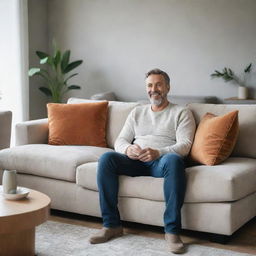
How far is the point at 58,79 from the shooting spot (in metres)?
6.61

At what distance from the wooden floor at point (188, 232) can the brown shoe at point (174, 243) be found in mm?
121

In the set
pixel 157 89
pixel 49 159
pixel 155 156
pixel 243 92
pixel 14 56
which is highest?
pixel 14 56

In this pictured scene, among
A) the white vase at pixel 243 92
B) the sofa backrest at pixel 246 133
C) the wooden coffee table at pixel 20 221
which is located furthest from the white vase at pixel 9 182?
the white vase at pixel 243 92

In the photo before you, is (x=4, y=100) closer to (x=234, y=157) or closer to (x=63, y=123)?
(x=63, y=123)

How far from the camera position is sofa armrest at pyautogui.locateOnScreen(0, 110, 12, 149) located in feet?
14.0

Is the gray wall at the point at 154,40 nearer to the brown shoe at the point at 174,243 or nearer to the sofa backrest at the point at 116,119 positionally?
the sofa backrest at the point at 116,119

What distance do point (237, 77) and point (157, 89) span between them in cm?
230

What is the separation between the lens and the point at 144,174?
3.42m

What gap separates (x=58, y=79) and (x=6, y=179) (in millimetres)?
3747

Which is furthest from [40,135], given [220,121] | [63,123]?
[220,121]

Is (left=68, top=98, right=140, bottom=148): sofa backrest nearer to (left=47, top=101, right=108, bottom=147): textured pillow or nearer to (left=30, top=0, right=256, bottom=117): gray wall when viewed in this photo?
(left=47, top=101, right=108, bottom=147): textured pillow

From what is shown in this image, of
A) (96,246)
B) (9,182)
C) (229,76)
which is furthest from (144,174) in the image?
(229,76)

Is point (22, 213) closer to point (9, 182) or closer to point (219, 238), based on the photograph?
point (9, 182)

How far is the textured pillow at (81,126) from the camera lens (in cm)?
420
